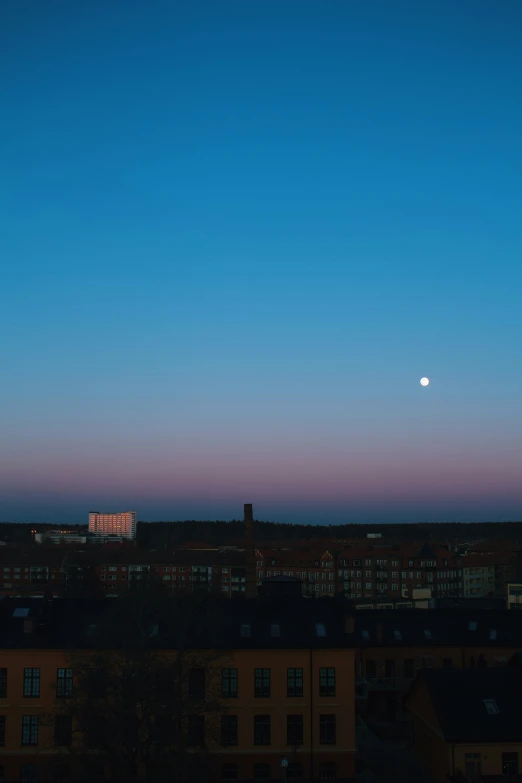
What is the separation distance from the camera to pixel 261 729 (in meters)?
33.2

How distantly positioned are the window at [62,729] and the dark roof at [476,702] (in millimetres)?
14285

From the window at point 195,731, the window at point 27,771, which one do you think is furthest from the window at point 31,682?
the window at point 195,731

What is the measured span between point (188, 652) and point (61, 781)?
6479 millimetres

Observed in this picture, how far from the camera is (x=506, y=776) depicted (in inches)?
1217

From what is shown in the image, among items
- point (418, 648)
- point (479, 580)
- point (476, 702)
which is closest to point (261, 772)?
point (476, 702)

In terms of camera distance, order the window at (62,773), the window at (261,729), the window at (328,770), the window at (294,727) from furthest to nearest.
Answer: the window at (294,727)
the window at (261,729)
the window at (328,770)
the window at (62,773)

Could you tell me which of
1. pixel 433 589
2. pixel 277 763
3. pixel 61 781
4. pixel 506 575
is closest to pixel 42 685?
pixel 61 781

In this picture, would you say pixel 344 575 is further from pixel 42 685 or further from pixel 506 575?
pixel 42 685

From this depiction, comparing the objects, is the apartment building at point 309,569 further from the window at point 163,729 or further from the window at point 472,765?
the window at point 163,729

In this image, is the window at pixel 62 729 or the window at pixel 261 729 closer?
the window at pixel 62 729

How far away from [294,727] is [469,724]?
7100 mm

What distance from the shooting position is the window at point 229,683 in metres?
33.3

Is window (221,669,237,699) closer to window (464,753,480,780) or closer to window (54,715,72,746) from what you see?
window (54,715,72,746)

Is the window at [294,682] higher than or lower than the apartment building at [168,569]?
higher
